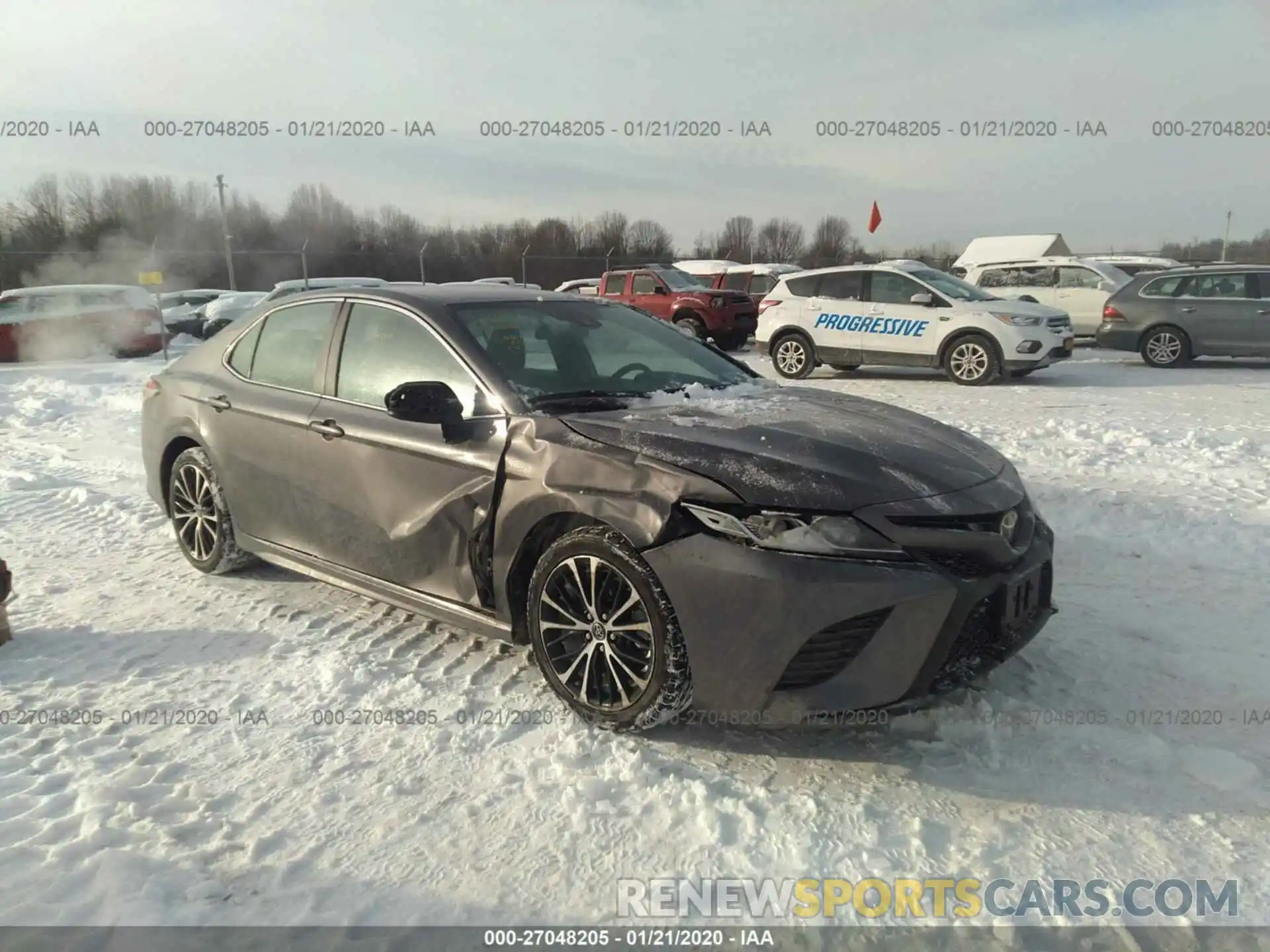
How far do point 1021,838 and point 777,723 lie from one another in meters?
0.77

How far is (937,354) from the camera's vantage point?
40.1 ft

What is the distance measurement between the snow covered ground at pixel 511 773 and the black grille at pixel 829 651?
395 mm

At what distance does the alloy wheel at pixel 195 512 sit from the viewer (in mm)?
4797

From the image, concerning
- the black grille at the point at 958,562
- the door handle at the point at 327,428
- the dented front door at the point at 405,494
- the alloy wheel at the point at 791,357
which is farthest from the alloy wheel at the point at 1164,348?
the door handle at the point at 327,428

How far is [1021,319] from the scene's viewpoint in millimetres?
11758

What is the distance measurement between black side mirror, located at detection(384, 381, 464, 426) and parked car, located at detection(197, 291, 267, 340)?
69.8 ft

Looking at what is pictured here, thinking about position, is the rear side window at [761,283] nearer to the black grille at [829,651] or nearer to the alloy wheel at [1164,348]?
the alloy wheel at [1164,348]

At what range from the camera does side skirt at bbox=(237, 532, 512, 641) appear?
11.3 ft

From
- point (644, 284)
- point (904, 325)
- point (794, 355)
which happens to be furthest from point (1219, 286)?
point (644, 284)

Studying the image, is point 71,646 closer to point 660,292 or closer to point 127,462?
point 127,462

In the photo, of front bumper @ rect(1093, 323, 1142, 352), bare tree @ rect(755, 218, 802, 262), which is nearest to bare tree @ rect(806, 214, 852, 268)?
bare tree @ rect(755, 218, 802, 262)

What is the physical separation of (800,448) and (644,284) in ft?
51.8

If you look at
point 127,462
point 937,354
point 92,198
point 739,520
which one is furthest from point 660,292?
point 92,198

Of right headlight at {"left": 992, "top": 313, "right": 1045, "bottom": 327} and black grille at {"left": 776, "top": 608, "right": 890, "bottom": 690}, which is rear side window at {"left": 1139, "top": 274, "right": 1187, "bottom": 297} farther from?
black grille at {"left": 776, "top": 608, "right": 890, "bottom": 690}
